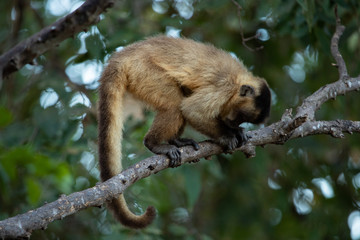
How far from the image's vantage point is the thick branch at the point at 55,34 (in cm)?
456

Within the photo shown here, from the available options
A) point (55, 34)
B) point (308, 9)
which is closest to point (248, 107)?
point (308, 9)

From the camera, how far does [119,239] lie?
722 centimetres

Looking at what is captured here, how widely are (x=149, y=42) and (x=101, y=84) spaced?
37.9 inches

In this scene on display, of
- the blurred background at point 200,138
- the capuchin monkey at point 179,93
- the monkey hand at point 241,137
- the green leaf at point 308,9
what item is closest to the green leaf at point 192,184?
the blurred background at point 200,138

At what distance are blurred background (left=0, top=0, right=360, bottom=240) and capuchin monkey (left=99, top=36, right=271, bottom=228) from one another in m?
0.82

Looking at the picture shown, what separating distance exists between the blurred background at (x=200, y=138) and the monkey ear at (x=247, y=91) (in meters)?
1.31

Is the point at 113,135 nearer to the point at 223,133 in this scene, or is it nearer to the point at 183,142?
the point at 183,142

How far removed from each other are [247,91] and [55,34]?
2684 millimetres

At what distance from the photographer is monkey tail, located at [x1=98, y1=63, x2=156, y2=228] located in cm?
545

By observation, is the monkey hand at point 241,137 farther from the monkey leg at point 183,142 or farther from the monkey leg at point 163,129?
the monkey leg at point 163,129

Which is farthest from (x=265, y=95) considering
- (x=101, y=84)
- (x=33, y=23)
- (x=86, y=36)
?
(x=33, y=23)

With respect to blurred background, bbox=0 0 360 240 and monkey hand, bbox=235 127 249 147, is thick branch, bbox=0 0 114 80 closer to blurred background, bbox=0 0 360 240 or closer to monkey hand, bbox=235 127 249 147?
blurred background, bbox=0 0 360 240

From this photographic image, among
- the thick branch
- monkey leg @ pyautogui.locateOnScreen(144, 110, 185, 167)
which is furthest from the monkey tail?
the thick branch

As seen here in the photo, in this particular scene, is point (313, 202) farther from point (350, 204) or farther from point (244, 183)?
point (244, 183)
